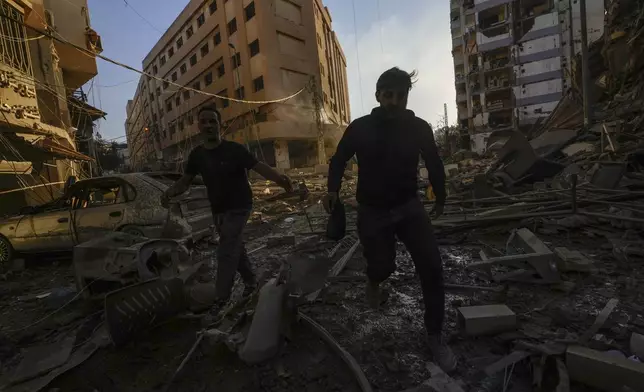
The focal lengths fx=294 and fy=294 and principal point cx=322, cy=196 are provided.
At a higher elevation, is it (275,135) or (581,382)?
(275,135)

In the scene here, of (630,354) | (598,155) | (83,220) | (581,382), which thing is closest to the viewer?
(581,382)

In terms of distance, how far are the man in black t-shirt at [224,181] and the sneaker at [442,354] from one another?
75.7 inches

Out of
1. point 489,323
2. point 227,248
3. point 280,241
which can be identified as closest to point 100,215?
point 280,241

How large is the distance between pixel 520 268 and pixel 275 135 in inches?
952

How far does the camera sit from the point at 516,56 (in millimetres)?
37438

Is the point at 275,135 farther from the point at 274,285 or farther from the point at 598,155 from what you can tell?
the point at 274,285

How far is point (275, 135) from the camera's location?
25859 mm

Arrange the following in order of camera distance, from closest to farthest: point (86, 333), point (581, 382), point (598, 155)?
point (581, 382), point (86, 333), point (598, 155)

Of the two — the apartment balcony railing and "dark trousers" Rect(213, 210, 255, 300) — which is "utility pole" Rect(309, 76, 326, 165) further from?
"dark trousers" Rect(213, 210, 255, 300)

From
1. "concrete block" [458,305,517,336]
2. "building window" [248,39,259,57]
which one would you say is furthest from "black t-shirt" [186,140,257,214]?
"building window" [248,39,259,57]

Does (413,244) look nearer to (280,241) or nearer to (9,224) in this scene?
(280,241)

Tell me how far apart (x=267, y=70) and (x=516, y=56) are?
32.6 metres

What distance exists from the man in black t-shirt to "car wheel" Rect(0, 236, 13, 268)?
5.51 metres

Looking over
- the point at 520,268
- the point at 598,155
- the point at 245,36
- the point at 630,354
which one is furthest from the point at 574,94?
the point at 245,36
